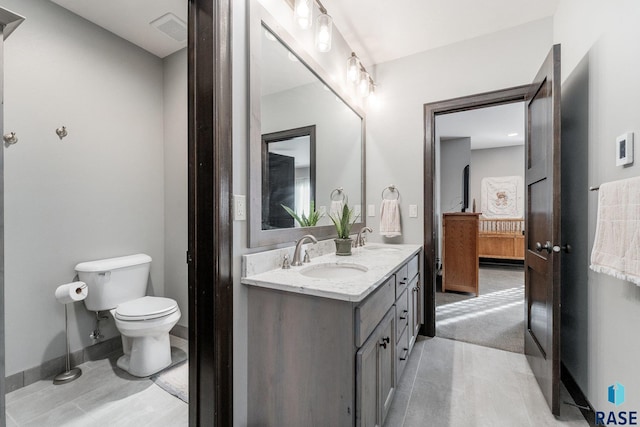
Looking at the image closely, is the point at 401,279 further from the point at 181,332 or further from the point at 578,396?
the point at 181,332

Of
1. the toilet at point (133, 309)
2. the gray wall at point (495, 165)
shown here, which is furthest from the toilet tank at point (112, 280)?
the gray wall at point (495, 165)

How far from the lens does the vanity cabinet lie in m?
1.04

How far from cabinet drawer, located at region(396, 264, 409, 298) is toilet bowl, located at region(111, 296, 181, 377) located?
149 cm

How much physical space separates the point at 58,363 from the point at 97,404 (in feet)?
1.81

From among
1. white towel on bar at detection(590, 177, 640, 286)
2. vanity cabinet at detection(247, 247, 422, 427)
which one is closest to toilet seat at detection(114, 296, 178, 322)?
vanity cabinet at detection(247, 247, 422, 427)

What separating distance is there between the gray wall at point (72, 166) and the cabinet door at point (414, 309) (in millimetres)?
1870

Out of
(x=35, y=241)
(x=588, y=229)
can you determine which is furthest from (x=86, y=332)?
(x=588, y=229)

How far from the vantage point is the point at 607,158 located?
4.46 ft

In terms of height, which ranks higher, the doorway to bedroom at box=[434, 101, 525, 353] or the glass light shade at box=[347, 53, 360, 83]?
the glass light shade at box=[347, 53, 360, 83]

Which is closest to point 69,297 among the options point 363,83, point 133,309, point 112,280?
point 112,280

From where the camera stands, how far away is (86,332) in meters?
2.04

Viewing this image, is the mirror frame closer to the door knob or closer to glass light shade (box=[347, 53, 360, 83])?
glass light shade (box=[347, 53, 360, 83])

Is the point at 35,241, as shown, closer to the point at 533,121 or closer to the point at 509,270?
the point at 533,121

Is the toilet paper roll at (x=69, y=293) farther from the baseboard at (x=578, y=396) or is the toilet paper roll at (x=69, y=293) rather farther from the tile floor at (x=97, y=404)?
the baseboard at (x=578, y=396)
